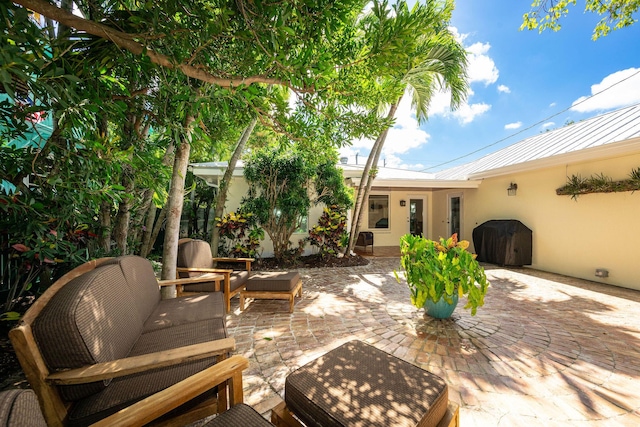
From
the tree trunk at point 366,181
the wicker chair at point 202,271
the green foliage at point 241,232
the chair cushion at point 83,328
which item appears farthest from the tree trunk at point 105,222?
the tree trunk at point 366,181

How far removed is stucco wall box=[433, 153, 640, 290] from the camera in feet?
16.6

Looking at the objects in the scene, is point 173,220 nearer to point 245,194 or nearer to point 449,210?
point 245,194

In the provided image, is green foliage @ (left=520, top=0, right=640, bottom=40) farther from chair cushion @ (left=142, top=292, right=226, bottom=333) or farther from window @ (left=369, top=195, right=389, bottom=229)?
chair cushion @ (left=142, top=292, right=226, bottom=333)

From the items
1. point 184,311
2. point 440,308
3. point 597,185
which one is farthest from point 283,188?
point 597,185

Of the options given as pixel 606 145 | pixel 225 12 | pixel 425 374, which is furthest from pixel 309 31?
pixel 606 145

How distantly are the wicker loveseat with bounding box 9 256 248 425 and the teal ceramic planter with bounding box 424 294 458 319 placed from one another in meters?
2.62

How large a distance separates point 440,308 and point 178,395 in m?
3.03

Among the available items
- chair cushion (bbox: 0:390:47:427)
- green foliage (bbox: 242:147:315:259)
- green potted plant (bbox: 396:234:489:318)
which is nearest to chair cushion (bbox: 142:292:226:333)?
chair cushion (bbox: 0:390:47:427)

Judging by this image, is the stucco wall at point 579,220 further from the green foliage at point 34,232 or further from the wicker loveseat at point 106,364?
the green foliage at point 34,232

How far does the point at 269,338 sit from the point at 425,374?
1935 mm

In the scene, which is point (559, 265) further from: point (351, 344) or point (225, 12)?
point (225, 12)

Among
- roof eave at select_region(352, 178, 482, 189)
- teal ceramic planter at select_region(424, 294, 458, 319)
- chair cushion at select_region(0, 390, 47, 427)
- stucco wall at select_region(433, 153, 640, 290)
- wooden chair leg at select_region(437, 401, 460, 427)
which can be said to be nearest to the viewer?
chair cushion at select_region(0, 390, 47, 427)

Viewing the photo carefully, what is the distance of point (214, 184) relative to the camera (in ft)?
25.8

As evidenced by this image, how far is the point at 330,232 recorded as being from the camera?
23.8 feet
